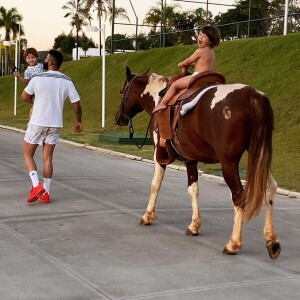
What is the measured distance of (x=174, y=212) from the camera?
339 inches

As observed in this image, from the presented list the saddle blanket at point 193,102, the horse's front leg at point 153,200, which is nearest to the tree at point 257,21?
the horse's front leg at point 153,200

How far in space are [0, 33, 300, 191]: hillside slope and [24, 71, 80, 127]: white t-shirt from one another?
4.66m

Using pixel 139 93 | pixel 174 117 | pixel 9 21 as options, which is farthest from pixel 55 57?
pixel 9 21

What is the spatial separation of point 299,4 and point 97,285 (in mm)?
28843

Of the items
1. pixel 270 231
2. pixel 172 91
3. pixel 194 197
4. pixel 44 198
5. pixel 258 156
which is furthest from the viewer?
pixel 44 198

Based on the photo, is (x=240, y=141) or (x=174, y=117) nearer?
(x=240, y=141)

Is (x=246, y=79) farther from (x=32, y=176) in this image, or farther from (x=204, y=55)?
(x=204, y=55)

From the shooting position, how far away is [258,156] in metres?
6.14

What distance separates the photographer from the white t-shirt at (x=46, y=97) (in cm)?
868

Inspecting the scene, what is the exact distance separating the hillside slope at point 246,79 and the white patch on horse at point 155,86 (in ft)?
13.3

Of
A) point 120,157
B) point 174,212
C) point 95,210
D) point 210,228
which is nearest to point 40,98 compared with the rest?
point 95,210

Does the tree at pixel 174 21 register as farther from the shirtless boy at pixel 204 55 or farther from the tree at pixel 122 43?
the shirtless boy at pixel 204 55

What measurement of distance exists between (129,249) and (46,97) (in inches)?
122

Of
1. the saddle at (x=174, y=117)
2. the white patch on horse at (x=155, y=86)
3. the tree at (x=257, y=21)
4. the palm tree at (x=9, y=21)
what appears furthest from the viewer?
the palm tree at (x=9, y=21)
